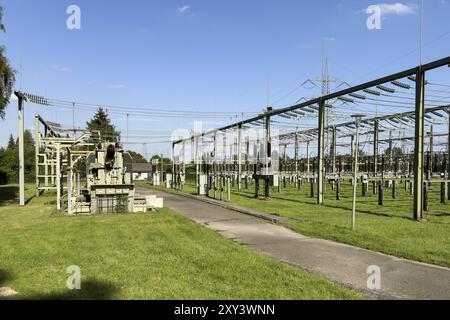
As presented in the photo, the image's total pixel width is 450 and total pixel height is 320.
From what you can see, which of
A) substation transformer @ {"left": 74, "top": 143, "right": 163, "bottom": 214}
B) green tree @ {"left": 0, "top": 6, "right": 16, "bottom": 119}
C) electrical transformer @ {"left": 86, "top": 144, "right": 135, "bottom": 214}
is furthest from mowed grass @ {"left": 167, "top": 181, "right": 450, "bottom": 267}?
green tree @ {"left": 0, "top": 6, "right": 16, "bottom": 119}

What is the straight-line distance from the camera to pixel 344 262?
29.8 feet

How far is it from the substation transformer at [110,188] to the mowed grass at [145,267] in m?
4.94

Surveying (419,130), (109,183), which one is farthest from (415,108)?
(109,183)

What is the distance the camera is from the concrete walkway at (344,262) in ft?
23.2

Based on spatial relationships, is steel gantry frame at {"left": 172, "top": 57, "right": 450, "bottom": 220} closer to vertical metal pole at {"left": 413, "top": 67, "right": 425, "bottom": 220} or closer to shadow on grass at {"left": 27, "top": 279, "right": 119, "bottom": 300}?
vertical metal pole at {"left": 413, "top": 67, "right": 425, "bottom": 220}

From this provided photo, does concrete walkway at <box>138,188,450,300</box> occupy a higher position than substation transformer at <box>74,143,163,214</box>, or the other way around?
substation transformer at <box>74,143,163,214</box>

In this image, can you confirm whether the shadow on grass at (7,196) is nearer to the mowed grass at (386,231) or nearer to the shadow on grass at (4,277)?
the mowed grass at (386,231)

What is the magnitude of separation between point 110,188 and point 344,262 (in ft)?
41.2

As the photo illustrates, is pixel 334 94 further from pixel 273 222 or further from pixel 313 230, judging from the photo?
pixel 313 230

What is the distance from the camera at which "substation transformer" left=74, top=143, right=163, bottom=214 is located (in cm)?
1881

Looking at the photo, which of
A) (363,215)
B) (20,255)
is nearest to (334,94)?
(363,215)

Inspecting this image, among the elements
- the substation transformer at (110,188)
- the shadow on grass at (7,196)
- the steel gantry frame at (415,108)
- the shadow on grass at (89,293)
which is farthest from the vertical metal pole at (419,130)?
the shadow on grass at (7,196)

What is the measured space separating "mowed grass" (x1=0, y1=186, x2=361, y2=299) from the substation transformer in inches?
195

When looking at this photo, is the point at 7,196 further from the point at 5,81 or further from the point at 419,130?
the point at 419,130
